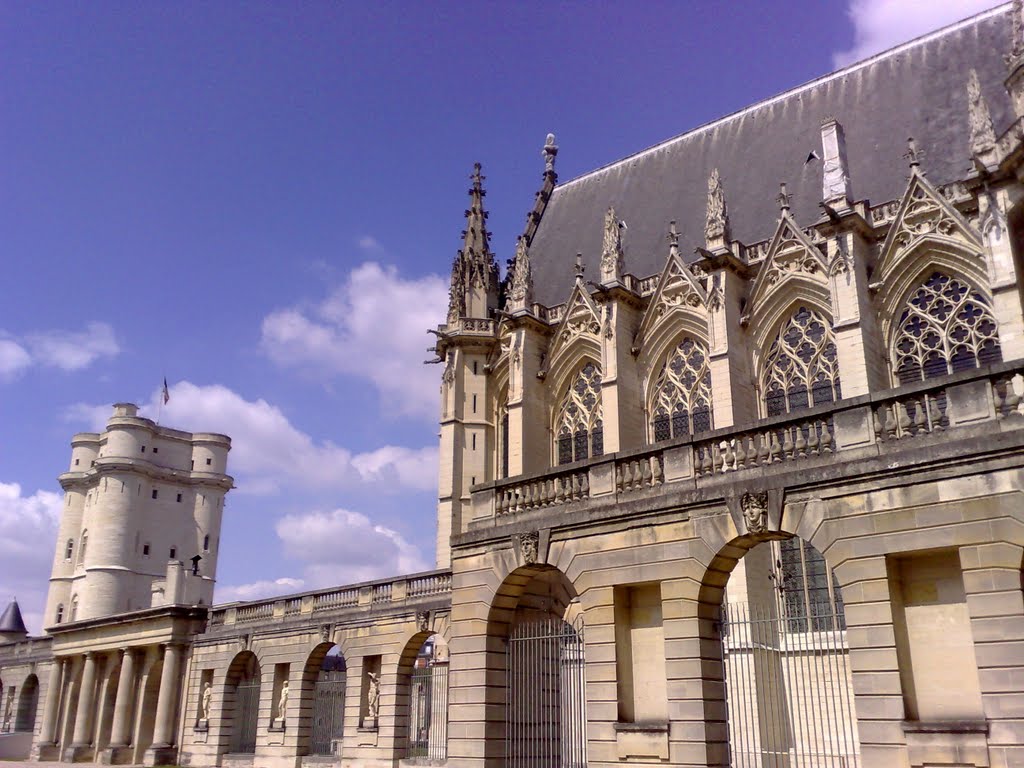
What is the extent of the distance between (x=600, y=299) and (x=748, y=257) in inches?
162

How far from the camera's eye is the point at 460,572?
1280 cm

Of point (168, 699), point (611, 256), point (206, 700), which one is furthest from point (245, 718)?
point (611, 256)

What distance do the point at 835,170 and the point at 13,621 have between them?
1607 inches

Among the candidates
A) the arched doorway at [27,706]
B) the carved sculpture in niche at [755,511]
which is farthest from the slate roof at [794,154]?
the arched doorway at [27,706]

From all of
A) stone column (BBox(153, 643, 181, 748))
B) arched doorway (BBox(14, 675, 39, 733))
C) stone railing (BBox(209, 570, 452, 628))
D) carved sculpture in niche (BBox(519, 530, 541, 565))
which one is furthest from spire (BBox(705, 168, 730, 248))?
arched doorway (BBox(14, 675, 39, 733))

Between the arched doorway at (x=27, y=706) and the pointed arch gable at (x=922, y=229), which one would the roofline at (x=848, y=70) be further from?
the arched doorway at (x=27, y=706)

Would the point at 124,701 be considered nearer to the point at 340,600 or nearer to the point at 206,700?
the point at 206,700

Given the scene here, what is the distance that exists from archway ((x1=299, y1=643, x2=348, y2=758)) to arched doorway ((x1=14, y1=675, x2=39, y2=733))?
18708 mm

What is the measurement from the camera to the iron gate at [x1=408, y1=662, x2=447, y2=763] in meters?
20.6

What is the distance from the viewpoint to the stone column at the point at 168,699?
26859 millimetres

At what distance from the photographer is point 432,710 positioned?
20859mm

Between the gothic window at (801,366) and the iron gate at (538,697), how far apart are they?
11.6 metres

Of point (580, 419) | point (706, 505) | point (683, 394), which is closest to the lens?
point (706, 505)

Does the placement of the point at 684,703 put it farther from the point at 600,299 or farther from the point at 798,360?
the point at 600,299
